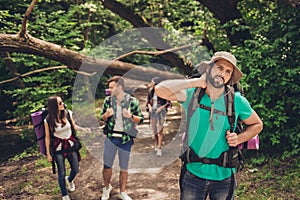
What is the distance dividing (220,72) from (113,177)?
151 inches

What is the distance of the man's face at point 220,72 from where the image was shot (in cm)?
259

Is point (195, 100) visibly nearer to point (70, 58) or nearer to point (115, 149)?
point (115, 149)

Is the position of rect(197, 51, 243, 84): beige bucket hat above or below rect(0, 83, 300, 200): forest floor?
above

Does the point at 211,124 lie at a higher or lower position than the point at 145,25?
lower

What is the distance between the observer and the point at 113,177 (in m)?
5.79

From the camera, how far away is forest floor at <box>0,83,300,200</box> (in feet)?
16.5

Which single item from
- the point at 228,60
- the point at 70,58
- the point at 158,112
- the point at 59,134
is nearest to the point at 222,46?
the point at 158,112

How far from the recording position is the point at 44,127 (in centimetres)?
448

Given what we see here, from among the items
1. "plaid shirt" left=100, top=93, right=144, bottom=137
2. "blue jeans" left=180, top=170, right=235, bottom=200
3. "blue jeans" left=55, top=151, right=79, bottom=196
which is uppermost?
"plaid shirt" left=100, top=93, right=144, bottom=137

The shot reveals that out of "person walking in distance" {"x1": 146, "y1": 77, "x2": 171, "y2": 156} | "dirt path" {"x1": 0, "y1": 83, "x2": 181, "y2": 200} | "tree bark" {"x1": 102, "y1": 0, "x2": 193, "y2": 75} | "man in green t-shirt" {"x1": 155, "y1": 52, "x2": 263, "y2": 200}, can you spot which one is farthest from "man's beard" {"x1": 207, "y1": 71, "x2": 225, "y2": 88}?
"tree bark" {"x1": 102, "y1": 0, "x2": 193, "y2": 75}

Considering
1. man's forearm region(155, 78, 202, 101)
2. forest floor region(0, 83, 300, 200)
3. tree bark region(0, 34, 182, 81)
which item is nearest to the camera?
man's forearm region(155, 78, 202, 101)

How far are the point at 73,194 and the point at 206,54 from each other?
13.8 feet

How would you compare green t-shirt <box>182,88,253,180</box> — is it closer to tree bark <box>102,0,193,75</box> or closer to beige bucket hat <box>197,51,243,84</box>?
beige bucket hat <box>197,51,243,84</box>

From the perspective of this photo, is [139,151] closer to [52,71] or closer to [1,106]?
[52,71]
